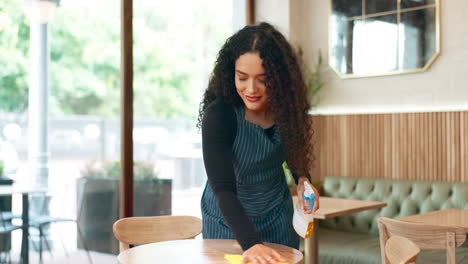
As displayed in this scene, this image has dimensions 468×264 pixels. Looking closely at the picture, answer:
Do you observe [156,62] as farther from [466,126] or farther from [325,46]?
[466,126]

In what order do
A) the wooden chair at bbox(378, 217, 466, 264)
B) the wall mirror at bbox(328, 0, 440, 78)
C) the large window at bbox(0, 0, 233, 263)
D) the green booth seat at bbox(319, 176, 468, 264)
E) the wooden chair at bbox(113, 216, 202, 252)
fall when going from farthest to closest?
1. the wall mirror at bbox(328, 0, 440, 78)
2. the green booth seat at bbox(319, 176, 468, 264)
3. the large window at bbox(0, 0, 233, 263)
4. the wooden chair at bbox(378, 217, 466, 264)
5. the wooden chair at bbox(113, 216, 202, 252)

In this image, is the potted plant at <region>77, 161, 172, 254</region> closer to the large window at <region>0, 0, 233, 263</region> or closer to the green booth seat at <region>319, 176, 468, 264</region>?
the large window at <region>0, 0, 233, 263</region>

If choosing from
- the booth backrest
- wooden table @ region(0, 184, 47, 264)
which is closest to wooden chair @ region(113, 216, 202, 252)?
wooden table @ region(0, 184, 47, 264)

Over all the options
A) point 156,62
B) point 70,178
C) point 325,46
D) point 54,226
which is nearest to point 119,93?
point 156,62

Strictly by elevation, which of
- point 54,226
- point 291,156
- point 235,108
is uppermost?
point 235,108

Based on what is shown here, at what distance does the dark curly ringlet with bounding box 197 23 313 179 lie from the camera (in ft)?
5.92

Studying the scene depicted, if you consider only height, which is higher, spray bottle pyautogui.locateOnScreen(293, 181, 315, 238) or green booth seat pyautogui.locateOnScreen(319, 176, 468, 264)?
spray bottle pyautogui.locateOnScreen(293, 181, 315, 238)

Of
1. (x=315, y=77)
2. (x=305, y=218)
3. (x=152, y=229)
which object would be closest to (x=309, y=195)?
(x=305, y=218)

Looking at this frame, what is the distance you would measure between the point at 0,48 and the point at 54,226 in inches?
47.6

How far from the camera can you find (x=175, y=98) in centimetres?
446

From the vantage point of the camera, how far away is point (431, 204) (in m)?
4.39

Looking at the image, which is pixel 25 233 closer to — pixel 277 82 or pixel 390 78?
pixel 277 82

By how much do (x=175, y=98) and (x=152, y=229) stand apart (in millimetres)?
2126

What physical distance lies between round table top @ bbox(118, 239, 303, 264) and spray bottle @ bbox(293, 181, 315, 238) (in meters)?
0.07
